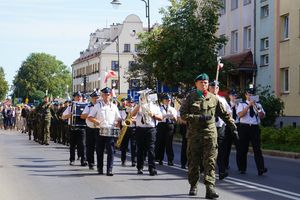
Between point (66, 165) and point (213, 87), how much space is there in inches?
217

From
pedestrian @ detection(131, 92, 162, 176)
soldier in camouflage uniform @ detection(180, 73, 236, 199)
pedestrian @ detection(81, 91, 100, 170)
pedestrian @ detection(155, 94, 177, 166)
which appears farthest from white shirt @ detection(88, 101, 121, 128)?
soldier in camouflage uniform @ detection(180, 73, 236, 199)

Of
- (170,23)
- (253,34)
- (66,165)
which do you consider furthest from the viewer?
Result: (253,34)

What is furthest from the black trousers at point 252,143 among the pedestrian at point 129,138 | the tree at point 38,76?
the tree at point 38,76

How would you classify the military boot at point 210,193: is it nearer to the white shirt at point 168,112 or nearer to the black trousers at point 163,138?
the white shirt at point 168,112

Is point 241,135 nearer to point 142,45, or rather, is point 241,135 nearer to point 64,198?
point 64,198

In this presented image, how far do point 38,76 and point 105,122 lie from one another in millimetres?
128633

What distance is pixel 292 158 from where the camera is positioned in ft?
67.0

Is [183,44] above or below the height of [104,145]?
above

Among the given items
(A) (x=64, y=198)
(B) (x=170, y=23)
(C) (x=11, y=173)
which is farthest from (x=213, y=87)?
(B) (x=170, y=23)

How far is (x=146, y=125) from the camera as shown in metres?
14.2

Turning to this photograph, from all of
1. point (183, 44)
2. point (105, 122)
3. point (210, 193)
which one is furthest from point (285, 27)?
point (210, 193)

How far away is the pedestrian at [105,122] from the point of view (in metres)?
14.1

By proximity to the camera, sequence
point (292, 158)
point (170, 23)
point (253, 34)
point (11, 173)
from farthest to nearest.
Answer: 1. point (253, 34)
2. point (170, 23)
3. point (292, 158)
4. point (11, 173)

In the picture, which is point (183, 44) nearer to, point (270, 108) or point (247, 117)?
point (270, 108)
